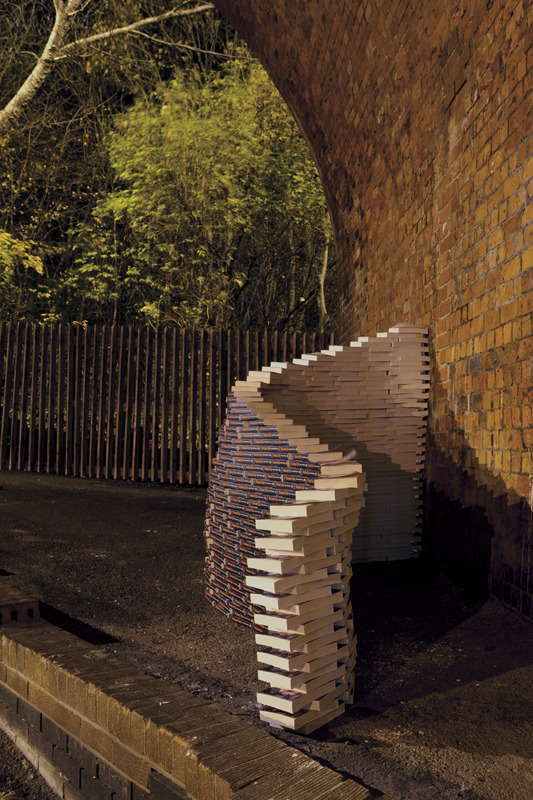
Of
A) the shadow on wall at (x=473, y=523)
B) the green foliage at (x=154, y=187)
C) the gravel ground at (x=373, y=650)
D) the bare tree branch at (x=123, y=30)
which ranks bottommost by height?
the gravel ground at (x=373, y=650)

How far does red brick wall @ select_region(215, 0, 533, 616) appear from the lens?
4031 mm

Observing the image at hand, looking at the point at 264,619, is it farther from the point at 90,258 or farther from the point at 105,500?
the point at 90,258

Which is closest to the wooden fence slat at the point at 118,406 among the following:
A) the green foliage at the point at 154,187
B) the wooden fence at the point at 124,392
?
the wooden fence at the point at 124,392

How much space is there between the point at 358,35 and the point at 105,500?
5.63 meters

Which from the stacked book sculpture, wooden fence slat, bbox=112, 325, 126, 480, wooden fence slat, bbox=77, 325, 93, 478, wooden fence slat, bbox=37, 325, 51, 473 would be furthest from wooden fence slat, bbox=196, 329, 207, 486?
the stacked book sculpture

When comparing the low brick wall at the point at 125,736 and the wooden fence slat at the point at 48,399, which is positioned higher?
the wooden fence slat at the point at 48,399

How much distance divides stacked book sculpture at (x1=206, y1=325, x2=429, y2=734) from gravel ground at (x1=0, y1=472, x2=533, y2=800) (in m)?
0.19

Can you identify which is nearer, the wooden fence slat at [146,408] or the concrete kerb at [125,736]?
the concrete kerb at [125,736]

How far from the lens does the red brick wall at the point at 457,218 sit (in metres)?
4.03

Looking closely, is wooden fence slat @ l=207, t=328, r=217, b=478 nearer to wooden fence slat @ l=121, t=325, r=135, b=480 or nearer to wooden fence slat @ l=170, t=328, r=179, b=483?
wooden fence slat @ l=170, t=328, r=179, b=483

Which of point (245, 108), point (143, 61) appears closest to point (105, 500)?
point (245, 108)

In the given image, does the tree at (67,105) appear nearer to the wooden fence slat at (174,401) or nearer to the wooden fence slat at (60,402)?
the wooden fence slat at (60,402)

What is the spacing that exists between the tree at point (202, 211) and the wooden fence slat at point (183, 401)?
7354mm

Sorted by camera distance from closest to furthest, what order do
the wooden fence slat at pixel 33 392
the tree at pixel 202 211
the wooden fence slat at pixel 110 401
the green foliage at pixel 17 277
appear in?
the wooden fence slat at pixel 110 401 < the wooden fence slat at pixel 33 392 < the green foliage at pixel 17 277 < the tree at pixel 202 211
